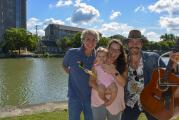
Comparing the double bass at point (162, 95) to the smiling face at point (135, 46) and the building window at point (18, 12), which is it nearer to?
the smiling face at point (135, 46)

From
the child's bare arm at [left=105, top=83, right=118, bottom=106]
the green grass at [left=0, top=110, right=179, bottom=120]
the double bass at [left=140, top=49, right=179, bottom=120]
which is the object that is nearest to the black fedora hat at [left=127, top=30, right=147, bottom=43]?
the double bass at [left=140, top=49, right=179, bottom=120]

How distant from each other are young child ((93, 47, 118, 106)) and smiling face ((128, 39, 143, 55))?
13.4 inches

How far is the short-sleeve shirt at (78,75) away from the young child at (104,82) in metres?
0.48

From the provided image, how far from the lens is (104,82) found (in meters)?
5.11

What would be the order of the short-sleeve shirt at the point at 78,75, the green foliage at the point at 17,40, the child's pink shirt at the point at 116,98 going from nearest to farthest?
the child's pink shirt at the point at 116,98 < the short-sleeve shirt at the point at 78,75 < the green foliage at the point at 17,40

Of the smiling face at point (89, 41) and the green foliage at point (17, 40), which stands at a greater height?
the smiling face at point (89, 41)

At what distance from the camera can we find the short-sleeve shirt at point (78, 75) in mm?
5613

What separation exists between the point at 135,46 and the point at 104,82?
0.64m

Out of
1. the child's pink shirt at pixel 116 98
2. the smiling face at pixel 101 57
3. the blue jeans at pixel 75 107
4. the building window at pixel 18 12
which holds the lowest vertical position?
the blue jeans at pixel 75 107

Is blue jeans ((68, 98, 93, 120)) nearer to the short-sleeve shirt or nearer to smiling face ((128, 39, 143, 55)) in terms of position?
the short-sleeve shirt

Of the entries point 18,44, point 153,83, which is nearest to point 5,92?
point 153,83

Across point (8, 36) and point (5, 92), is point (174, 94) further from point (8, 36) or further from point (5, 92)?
point (8, 36)

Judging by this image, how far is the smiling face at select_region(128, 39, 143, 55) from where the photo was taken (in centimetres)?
496

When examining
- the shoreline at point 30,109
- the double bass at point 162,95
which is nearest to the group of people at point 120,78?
the double bass at point 162,95
